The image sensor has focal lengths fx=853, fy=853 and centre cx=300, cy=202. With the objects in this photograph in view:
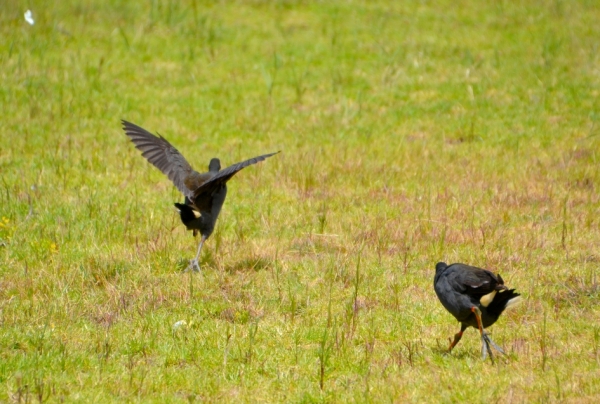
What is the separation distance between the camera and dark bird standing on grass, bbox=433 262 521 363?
17.8 feet

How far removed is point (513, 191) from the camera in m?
9.91

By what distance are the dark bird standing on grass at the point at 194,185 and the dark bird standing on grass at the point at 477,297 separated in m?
2.14

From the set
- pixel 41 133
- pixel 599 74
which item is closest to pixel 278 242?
pixel 41 133

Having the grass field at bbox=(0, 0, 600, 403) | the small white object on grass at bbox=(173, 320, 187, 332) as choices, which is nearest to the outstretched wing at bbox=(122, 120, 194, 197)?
the grass field at bbox=(0, 0, 600, 403)

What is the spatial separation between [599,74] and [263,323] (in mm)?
9438

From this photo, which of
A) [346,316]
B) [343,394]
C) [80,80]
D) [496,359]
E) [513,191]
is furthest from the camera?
[80,80]

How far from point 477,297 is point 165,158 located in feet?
13.1

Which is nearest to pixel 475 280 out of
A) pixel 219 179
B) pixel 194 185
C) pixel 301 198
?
pixel 219 179

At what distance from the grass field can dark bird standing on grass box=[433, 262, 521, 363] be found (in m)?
0.31

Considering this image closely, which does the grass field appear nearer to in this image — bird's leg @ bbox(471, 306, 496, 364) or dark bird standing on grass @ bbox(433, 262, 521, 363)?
bird's leg @ bbox(471, 306, 496, 364)

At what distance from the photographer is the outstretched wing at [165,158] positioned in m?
8.19

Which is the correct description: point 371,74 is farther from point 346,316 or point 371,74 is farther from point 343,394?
point 343,394

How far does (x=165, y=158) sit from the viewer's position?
8438mm

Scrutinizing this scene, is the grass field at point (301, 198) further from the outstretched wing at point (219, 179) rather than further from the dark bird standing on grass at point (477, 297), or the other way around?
the outstretched wing at point (219, 179)
